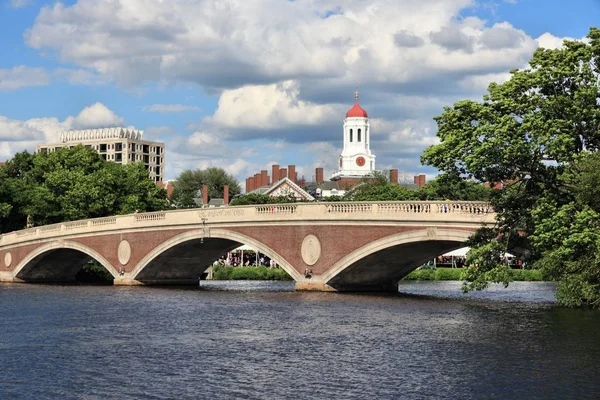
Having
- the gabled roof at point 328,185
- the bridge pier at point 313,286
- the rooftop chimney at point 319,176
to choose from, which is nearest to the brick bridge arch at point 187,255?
the bridge pier at point 313,286

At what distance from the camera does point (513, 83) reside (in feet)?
135

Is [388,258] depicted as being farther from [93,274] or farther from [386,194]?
[386,194]

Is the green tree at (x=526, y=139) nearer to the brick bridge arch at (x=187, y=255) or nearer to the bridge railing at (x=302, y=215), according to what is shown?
the bridge railing at (x=302, y=215)

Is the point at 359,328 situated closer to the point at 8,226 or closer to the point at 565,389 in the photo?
the point at 565,389

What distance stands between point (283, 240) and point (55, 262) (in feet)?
98.1

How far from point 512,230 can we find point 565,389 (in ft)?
62.0

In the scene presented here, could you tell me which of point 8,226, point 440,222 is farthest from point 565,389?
point 8,226

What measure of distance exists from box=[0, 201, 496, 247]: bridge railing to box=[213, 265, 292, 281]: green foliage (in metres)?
20.2

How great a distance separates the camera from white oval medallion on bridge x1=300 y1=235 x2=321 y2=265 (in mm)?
53906

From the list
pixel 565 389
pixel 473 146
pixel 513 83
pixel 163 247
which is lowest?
pixel 565 389

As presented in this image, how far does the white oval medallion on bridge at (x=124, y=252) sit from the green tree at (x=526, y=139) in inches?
1199

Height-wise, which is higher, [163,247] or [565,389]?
[163,247]

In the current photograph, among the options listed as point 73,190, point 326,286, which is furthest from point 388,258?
point 73,190

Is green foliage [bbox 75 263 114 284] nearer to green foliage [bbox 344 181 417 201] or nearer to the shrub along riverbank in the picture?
the shrub along riverbank
